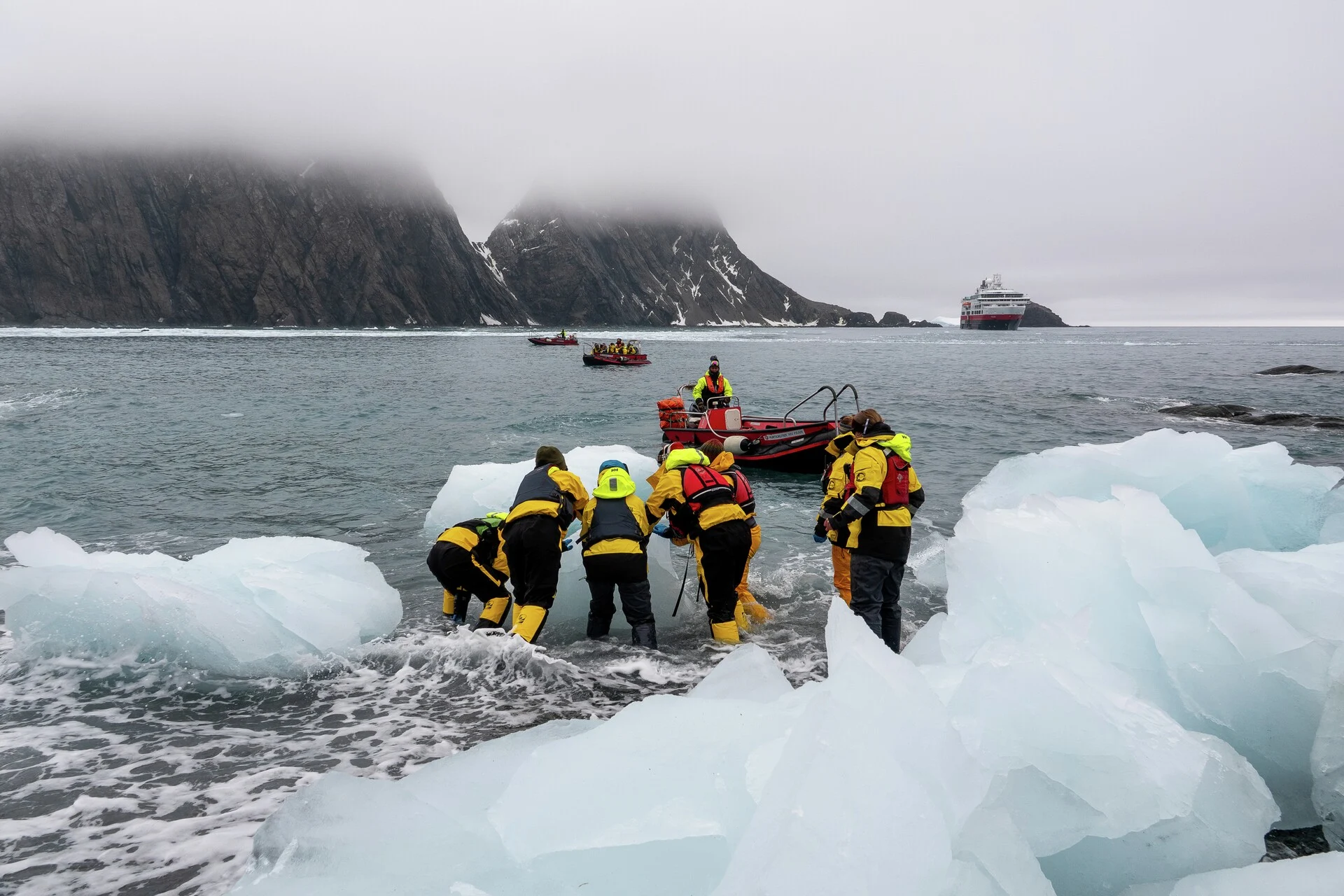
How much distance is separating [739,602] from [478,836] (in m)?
4.65

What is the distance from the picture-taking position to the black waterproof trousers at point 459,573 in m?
6.40

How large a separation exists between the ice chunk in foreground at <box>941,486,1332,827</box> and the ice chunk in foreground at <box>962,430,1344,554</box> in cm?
258

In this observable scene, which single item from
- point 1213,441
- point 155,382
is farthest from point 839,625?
point 155,382

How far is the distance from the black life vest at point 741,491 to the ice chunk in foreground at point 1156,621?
204 cm

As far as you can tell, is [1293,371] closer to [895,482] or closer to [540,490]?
[895,482]

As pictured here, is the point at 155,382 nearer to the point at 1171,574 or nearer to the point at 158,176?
the point at 1171,574

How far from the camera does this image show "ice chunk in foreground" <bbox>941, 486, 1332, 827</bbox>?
388 cm

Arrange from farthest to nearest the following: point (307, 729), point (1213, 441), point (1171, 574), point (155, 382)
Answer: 1. point (155, 382)
2. point (1213, 441)
3. point (307, 729)
4. point (1171, 574)

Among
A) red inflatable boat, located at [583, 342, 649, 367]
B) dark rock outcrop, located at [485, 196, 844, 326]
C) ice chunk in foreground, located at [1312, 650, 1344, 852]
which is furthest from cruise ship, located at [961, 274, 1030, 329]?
ice chunk in foreground, located at [1312, 650, 1344, 852]

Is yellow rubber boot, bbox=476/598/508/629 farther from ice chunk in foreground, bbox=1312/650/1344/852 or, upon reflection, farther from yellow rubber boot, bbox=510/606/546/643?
ice chunk in foreground, bbox=1312/650/1344/852

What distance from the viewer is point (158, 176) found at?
407 ft

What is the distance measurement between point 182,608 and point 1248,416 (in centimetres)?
2784

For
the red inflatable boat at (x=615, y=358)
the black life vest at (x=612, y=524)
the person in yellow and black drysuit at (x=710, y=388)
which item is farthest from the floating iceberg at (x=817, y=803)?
the red inflatable boat at (x=615, y=358)

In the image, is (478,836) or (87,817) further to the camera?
(87,817)
